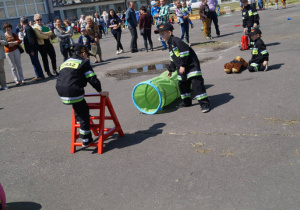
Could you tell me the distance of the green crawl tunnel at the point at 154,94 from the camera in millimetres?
7105

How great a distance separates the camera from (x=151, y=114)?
7.12 metres

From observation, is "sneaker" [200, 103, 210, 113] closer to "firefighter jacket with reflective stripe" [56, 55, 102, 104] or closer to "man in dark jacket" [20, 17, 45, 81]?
"firefighter jacket with reflective stripe" [56, 55, 102, 104]

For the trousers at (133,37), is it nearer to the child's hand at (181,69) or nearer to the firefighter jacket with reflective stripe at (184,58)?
the firefighter jacket with reflective stripe at (184,58)

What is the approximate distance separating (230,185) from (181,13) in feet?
38.7

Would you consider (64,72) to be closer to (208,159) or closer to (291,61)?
(208,159)

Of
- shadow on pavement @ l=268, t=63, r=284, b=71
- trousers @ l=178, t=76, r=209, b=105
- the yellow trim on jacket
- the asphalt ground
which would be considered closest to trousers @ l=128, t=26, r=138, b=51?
the yellow trim on jacket

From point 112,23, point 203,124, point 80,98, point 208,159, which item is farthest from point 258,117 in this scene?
point 112,23

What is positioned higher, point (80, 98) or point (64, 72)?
point (64, 72)

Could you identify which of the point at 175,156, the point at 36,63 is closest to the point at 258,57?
the point at 175,156

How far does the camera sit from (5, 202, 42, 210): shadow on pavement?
13.9 ft

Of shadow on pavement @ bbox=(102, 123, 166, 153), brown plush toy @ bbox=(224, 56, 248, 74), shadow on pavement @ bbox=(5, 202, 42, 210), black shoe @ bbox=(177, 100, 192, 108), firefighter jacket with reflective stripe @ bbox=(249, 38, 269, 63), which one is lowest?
shadow on pavement @ bbox=(5, 202, 42, 210)

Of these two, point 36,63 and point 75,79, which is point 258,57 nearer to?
point 75,79

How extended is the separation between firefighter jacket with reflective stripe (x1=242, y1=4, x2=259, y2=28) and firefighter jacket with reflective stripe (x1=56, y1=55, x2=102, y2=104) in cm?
808

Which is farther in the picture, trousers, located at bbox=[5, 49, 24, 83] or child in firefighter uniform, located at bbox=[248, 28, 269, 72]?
trousers, located at bbox=[5, 49, 24, 83]
